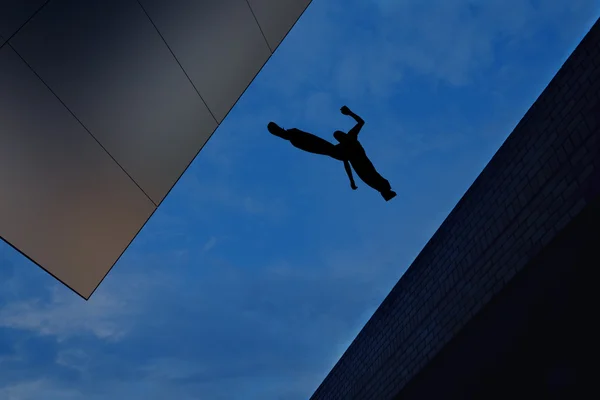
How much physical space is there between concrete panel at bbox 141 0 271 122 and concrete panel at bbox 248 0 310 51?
12cm

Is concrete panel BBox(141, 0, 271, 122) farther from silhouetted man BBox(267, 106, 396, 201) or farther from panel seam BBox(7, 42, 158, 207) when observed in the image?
panel seam BBox(7, 42, 158, 207)

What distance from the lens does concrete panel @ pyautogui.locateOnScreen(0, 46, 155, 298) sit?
4477mm

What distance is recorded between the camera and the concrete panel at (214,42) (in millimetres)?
5328

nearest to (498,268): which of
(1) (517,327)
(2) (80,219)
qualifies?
(1) (517,327)

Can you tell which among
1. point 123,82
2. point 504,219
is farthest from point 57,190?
point 504,219

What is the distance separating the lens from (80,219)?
555 cm

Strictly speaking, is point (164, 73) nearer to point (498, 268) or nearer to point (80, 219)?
point (80, 219)

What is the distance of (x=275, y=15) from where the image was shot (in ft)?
22.4

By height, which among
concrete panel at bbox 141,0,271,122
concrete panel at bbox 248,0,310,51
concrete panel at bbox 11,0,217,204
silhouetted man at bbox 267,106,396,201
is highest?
concrete panel at bbox 248,0,310,51

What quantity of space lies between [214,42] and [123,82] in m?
1.35

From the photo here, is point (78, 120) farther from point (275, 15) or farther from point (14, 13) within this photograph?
point (275, 15)

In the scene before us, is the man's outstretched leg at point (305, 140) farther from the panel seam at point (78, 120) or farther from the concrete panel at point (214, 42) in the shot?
the panel seam at point (78, 120)

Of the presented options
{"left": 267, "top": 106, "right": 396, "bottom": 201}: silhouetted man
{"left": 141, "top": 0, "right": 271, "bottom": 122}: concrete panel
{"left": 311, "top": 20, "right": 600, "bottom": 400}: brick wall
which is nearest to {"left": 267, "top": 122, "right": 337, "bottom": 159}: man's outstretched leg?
{"left": 267, "top": 106, "right": 396, "bottom": 201}: silhouetted man

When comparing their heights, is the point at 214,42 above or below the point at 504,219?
above
